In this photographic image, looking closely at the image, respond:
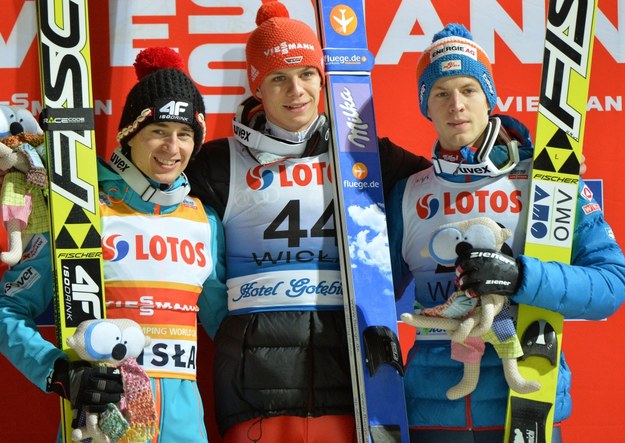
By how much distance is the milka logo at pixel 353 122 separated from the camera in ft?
10.6

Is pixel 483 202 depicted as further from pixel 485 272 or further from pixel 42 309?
pixel 42 309

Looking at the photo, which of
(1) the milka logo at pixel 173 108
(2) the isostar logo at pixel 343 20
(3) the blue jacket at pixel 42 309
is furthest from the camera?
(2) the isostar logo at pixel 343 20

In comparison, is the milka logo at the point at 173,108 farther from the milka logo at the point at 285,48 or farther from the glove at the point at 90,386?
the glove at the point at 90,386

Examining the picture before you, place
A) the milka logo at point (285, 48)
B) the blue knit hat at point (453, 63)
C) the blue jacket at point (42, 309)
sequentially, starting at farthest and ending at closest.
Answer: the milka logo at point (285, 48)
the blue knit hat at point (453, 63)
the blue jacket at point (42, 309)

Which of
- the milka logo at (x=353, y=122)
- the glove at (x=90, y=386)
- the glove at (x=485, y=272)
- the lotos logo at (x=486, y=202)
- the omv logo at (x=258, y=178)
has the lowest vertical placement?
the glove at (x=90, y=386)

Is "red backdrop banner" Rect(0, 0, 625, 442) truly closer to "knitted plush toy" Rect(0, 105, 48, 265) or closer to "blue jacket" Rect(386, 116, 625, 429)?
"knitted plush toy" Rect(0, 105, 48, 265)

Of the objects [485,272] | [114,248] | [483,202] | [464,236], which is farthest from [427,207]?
[114,248]

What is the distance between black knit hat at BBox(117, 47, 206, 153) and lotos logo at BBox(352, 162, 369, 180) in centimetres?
50

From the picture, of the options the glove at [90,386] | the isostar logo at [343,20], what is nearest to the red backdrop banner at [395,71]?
the isostar logo at [343,20]

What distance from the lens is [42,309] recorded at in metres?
3.00

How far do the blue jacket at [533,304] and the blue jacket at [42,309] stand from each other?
650mm

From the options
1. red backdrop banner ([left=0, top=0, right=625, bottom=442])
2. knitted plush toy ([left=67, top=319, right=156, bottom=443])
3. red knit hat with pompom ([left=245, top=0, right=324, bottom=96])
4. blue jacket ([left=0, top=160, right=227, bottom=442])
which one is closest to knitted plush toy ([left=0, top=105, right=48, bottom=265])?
blue jacket ([left=0, top=160, right=227, bottom=442])

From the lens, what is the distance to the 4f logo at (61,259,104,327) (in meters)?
2.86

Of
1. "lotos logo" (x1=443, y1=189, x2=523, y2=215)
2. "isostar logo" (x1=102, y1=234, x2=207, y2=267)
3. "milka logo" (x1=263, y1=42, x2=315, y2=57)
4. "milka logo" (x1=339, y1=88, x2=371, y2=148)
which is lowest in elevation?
"isostar logo" (x1=102, y1=234, x2=207, y2=267)
